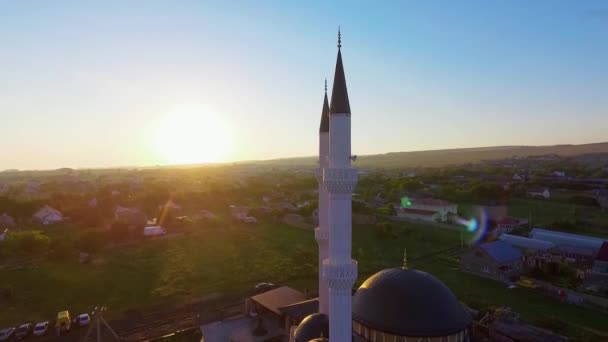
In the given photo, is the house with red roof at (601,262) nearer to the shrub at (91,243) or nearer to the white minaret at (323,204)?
the white minaret at (323,204)

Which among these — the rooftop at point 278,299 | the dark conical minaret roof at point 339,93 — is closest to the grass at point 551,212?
the rooftop at point 278,299

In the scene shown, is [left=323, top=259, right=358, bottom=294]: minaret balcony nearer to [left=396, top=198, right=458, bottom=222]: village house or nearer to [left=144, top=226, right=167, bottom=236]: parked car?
[left=144, top=226, right=167, bottom=236]: parked car

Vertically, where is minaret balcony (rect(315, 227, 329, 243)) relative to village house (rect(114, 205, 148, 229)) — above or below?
above

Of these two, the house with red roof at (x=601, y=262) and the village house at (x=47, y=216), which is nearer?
the house with red roof at (x=601, y=262)

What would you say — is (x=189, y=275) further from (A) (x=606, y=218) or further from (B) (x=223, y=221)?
(A) (x=606, y=218)

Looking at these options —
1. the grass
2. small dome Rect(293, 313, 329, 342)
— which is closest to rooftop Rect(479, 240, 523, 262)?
small dome Rect(293, 313, 329, 342)
